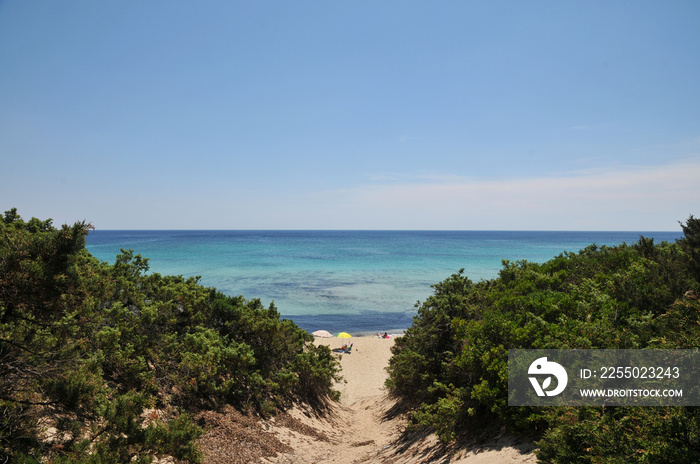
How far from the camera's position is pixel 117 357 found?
31.3ft

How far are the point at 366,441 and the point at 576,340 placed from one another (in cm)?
911

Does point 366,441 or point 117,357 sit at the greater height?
point 117,357

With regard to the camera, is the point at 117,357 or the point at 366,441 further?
the point at 366,441

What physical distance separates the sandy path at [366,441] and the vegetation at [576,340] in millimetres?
601

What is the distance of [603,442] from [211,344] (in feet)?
35.2

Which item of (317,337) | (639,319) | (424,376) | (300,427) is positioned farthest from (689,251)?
(317,337)

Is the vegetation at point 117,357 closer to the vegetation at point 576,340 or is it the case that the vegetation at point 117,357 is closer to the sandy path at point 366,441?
the sandy path at point 366,441

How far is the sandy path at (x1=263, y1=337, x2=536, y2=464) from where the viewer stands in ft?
Answer: 24.3

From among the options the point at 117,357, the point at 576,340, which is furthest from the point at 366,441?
the point at 576,340

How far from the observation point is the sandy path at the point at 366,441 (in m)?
7.40

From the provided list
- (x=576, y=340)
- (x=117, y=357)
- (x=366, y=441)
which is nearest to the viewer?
(x=576, y=340)

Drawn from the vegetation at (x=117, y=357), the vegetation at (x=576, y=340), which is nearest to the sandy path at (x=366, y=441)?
the vegetation at (x=576, y=340)

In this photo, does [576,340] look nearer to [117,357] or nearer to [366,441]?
[366,441]

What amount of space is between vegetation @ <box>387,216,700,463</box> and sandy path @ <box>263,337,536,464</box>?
1.97 feet
